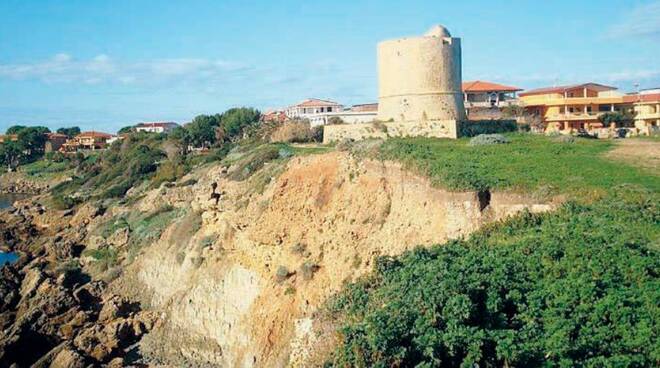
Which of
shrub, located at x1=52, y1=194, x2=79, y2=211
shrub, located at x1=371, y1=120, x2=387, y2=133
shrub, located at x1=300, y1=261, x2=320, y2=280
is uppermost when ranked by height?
shrub, located at x1=371, y1=120, x2=387, y2=133

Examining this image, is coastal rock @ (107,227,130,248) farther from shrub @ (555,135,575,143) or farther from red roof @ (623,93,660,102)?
red roof @ (623,93,660,102)

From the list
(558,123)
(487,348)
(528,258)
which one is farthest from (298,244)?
(558,123)

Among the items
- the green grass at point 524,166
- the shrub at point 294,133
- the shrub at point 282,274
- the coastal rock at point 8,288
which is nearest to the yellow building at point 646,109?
the green grass at point 524,166

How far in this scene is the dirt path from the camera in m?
21.9

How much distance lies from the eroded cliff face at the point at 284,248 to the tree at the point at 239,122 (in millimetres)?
33132

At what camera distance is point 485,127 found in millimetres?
32594

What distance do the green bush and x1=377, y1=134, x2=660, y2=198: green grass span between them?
3252 mm

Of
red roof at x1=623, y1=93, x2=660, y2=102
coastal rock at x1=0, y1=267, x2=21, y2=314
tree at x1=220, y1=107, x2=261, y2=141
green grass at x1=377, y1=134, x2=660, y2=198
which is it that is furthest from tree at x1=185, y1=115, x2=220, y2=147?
green grass at x1=377, y1=134, x2=660, y2=198

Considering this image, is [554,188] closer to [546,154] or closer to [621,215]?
[621,215]

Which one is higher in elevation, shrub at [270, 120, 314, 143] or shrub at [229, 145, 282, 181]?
shrub at [270, 120, 314, 143]

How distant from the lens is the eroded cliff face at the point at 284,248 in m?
20.0

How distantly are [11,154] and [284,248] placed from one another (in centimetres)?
7968

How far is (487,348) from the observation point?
11.1 meters

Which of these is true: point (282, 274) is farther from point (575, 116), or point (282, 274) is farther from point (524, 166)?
point (575, 116)
